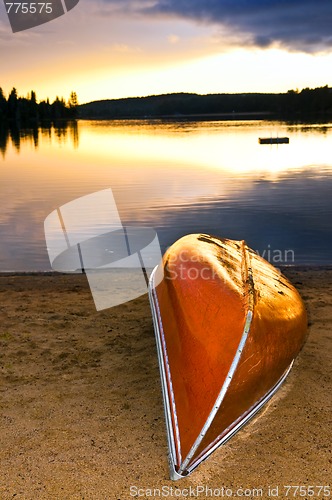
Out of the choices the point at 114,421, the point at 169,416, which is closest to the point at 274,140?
the point at 114,421

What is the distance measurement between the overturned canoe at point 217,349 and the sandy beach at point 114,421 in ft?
0.82

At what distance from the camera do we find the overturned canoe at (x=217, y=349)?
14.8ft

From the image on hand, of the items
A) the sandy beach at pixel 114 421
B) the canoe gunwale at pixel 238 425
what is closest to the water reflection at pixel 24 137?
the sandy beach at pixel 114 421

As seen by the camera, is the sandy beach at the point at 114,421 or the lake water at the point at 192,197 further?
the lake water at the point at 192,197

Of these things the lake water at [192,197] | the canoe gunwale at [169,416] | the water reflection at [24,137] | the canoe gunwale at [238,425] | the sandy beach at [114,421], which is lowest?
the lake water at [192,197]

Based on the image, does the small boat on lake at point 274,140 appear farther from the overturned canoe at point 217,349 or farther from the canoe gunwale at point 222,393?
the canoe gunwale at point 222,393

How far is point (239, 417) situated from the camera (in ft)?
15.9

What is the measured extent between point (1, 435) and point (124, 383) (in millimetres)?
1539

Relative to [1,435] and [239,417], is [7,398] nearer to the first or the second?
[1,435]

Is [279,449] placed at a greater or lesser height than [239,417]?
lesser

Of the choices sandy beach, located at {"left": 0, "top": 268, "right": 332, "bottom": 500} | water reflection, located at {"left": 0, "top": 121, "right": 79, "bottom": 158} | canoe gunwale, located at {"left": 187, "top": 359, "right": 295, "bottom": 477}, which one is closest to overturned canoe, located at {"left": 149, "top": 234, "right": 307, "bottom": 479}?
canoe gunwale, located at {"left": 187, "top": 359, "right": 295, "bottom": 477}

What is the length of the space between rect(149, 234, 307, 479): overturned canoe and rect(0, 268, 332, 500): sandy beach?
0.25 m

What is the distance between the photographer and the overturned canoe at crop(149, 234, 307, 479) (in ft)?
14.8

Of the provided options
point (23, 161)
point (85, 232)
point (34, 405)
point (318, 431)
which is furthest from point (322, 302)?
point (23, 161)
